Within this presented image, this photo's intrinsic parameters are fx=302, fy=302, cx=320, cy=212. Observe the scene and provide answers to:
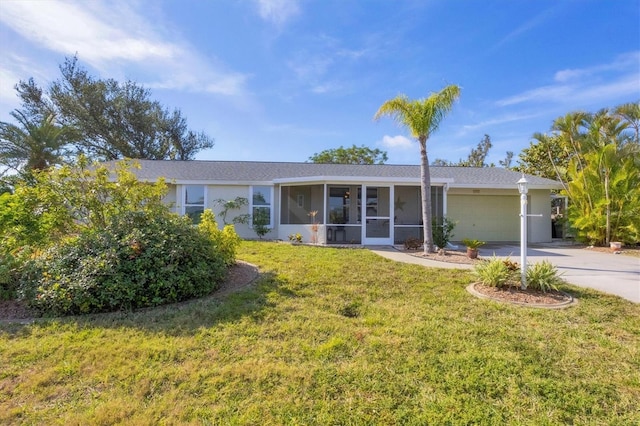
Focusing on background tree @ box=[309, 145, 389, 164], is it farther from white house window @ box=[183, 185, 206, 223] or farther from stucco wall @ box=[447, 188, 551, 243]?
white house window @ box=[183, 185, 206, 223]

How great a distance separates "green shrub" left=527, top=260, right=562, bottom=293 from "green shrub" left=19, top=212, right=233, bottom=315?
Result: 5.64 m

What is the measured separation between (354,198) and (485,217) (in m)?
7.00

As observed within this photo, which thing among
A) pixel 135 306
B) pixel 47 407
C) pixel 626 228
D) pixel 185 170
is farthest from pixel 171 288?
pixel 626 228

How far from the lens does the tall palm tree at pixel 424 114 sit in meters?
9.26

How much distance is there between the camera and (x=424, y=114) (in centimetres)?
939

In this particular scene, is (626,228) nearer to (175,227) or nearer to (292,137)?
(175,227)

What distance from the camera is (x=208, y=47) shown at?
10.0 metres

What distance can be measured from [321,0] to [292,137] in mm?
12576

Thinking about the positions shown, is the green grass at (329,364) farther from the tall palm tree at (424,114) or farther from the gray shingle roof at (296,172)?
the gray shingle roof at (296,172)

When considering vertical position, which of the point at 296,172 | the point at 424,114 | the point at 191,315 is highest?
the point at 424,114

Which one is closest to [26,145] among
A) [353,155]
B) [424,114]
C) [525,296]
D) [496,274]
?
[424,114]

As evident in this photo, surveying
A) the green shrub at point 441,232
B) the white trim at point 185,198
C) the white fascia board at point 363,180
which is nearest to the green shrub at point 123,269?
the white fascia board at point 363,180

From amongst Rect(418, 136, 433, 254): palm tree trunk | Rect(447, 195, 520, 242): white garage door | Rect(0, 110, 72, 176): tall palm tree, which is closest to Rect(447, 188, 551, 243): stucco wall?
Rect(447, 195, 520, 242): white garage door

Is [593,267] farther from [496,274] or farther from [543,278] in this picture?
[496,274]
